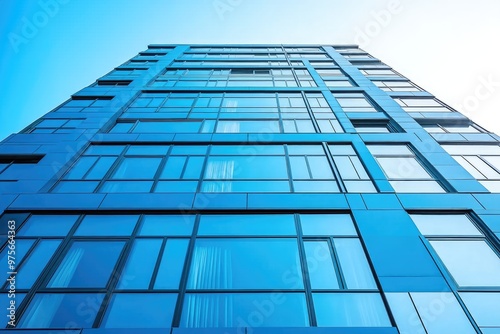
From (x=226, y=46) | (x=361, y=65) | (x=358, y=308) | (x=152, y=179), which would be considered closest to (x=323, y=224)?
(x=358, y=308)

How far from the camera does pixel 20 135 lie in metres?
12.9

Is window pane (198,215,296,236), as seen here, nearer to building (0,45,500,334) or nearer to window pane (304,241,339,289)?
building (0,45,500,334)

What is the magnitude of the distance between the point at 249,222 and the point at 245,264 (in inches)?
61.5

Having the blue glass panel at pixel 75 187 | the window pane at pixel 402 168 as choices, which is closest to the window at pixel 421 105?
the window pane at pixel 402 168

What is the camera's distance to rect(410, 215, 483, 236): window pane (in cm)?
880

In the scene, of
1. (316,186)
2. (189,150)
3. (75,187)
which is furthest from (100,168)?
(316,186)

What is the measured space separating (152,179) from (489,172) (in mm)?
13609

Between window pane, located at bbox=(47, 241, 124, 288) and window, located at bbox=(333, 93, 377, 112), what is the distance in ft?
45.7

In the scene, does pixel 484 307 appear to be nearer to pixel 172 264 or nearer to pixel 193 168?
pixel 172 264

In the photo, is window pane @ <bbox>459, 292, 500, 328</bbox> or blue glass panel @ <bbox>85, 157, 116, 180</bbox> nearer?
window pane @ <bbox>459, 292, 500, 328</bbox>

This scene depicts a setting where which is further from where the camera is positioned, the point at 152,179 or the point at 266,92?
the point at 266,92

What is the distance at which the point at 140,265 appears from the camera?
7758mm

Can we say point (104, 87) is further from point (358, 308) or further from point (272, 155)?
point (358, 308)

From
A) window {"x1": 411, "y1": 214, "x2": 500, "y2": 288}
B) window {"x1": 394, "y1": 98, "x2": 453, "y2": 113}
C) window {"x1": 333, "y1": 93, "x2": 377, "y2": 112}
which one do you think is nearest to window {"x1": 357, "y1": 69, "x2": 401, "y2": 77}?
window {"x1": 394, "y1": 98, "x2": 453, "y2": 113}
